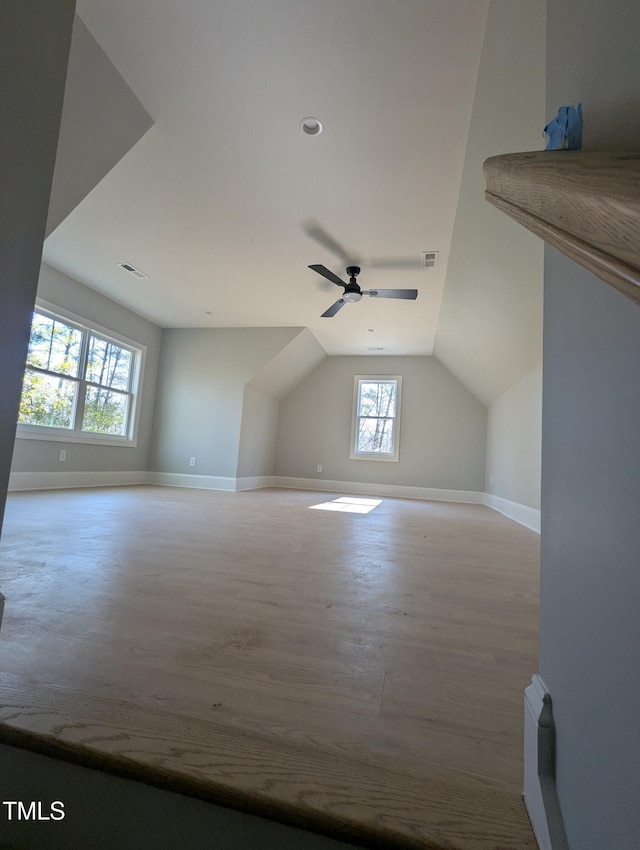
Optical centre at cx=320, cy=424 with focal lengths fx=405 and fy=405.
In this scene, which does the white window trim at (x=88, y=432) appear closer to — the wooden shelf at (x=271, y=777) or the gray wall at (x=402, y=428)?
the gray wall at (x=402, y=428)

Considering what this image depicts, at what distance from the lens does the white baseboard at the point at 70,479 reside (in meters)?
4.44

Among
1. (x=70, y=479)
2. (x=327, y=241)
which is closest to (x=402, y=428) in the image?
(x=327, y=241)

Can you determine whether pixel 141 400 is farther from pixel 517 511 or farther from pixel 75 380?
pixel 517 511

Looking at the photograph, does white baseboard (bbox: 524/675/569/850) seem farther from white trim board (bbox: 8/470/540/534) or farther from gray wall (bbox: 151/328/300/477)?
gray wall (bbox: 151/328/300/477)

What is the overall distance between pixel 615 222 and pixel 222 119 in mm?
2866

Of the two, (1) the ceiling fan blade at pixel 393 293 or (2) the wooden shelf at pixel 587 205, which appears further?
(1) the ceiling fan blade at pixel 393 293

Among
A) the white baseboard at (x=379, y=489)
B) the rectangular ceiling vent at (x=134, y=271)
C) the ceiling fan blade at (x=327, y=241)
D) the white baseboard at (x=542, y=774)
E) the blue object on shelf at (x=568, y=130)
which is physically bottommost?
the white baseboard at (x=379, y=489)

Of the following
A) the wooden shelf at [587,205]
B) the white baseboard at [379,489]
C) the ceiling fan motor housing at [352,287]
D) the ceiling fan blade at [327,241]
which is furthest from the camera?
the white baseboard at [379,489]

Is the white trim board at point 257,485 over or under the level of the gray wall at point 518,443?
under

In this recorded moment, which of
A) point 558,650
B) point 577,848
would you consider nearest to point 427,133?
point 558,650

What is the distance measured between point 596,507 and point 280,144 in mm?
2945

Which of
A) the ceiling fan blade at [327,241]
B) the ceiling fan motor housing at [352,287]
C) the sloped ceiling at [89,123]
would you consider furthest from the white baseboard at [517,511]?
the sloped ceiling at [89,123]

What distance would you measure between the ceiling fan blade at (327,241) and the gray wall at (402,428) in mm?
3607

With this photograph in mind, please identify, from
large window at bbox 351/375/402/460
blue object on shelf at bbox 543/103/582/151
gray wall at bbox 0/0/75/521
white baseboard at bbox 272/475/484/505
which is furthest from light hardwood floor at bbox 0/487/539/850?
large window at bbox 351/375/402/460
